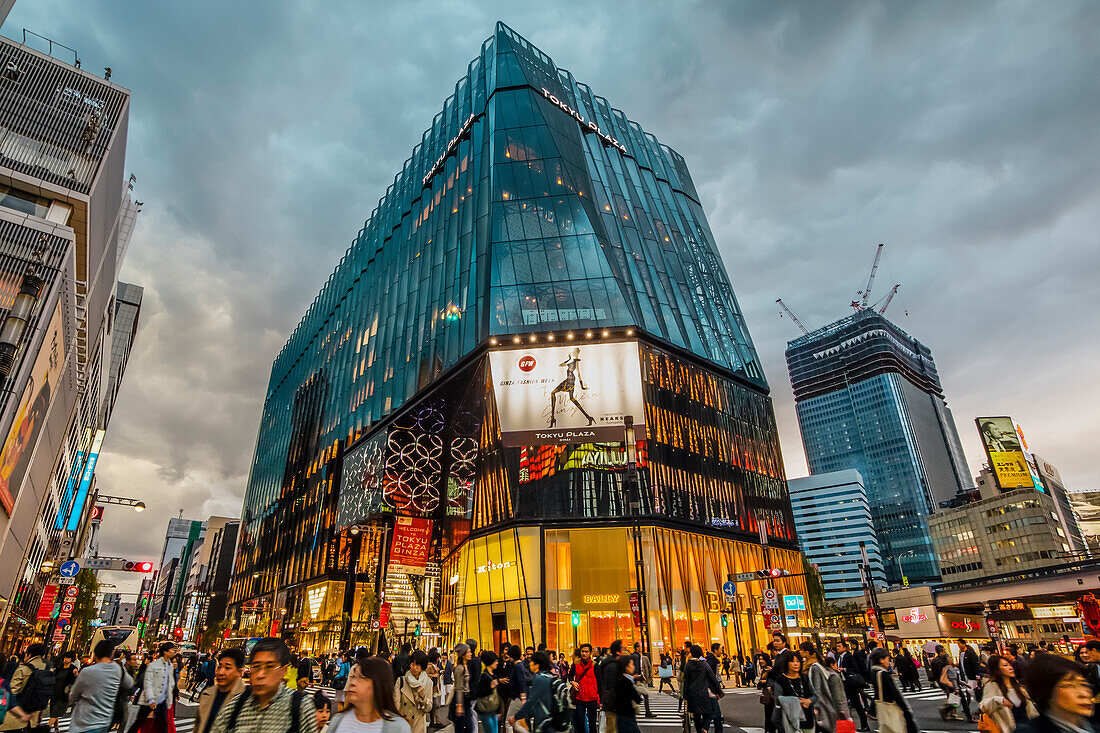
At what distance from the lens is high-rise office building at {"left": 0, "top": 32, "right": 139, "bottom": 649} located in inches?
1024

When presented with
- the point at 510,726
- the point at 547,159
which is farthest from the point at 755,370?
the point at 510,726

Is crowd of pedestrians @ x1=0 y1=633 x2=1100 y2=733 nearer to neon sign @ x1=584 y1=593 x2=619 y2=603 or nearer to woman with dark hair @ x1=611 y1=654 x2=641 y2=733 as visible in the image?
woman with dark hair @ x1=611 y1=654 x2=641 y2=733

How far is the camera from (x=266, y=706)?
3.94 m

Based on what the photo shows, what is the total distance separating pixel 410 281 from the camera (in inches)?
2245

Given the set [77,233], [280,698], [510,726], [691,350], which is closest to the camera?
[280,698]

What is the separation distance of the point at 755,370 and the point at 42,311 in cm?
5139

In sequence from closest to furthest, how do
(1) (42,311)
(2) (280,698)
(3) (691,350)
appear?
1. (2) (280,698)
2. (1) (42,311)
3. (3) (691,350)

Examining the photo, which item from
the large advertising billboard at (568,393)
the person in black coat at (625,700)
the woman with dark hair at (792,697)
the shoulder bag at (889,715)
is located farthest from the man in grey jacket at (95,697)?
the large advertising billboard at (568,393)

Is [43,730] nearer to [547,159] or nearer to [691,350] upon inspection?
[691,350]

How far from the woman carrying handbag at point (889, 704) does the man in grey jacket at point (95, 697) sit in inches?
378

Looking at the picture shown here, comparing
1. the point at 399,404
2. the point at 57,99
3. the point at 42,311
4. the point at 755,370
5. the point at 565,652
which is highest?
the point at 57,99

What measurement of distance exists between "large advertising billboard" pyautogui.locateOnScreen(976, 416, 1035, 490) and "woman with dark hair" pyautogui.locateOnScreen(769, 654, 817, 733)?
9629cm

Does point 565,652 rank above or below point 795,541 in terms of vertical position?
below

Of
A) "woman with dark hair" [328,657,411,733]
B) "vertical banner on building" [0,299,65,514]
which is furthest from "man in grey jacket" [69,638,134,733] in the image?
"vertical banner on building" [0,299,65,514]
